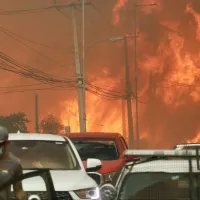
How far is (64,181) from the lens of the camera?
8641mm

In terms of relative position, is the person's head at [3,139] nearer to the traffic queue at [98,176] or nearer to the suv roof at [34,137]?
the traffic queue at [98,176]

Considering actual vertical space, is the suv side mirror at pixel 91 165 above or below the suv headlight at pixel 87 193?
above

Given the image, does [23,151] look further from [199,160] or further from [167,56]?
[167,56]

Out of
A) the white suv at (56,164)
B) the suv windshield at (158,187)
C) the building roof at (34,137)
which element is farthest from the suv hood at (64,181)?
the suv windshield at (158,187)

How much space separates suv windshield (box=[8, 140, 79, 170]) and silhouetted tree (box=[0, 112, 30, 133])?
59703 millimetres

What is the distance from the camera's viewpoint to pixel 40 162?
9797 millimetres

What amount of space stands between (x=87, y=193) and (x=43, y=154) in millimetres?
1513

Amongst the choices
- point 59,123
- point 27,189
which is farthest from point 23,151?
point 59,123

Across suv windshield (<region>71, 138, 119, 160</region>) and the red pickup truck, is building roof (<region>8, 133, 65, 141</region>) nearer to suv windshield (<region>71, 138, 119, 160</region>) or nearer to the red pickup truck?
the red pickup truck

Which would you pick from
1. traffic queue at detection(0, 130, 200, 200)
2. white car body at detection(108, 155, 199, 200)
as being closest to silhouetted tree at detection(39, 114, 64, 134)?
traffic queue at detection(0, 130, 200, 200)

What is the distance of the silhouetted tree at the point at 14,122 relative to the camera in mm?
69875

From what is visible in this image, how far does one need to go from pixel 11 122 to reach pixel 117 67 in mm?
13910

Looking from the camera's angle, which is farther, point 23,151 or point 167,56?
point 167,56

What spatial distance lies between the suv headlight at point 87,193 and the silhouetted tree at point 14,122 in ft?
201
